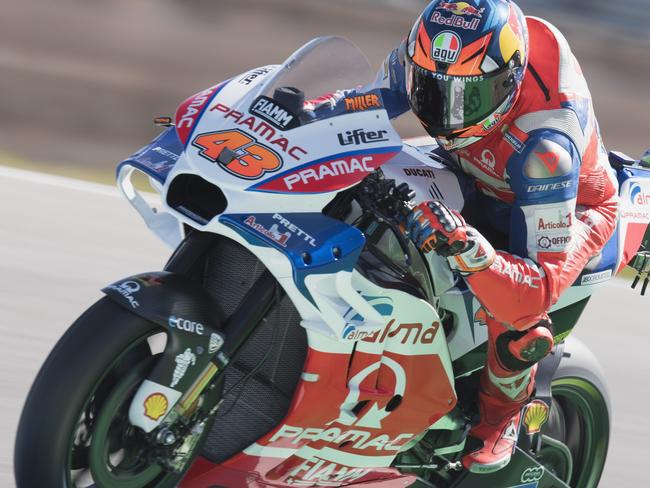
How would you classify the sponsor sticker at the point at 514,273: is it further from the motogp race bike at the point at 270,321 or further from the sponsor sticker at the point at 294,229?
the sponsor sticker at the point at 294,229

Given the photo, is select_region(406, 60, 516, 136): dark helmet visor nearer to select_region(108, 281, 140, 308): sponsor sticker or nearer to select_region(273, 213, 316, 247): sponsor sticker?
select_region(273, 213, 316, 247): sponsor sticker

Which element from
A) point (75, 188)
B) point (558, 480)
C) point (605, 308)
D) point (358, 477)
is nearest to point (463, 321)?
point (358, 477)

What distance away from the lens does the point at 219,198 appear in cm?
320

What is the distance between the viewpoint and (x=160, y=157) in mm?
3264

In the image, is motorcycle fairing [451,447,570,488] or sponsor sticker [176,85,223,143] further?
motorcycle fairing [451,447,570,488]

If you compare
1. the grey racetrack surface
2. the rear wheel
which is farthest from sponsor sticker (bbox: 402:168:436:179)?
the grey racetrack surface

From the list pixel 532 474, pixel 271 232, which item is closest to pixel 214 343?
pixel 271 232

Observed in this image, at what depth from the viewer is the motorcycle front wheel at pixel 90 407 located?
9.75ft

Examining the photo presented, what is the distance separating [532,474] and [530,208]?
1.22 m

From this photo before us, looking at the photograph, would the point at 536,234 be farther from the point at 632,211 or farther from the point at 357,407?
the point at 632,211

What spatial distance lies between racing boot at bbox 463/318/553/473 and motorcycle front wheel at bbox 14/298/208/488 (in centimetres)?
118

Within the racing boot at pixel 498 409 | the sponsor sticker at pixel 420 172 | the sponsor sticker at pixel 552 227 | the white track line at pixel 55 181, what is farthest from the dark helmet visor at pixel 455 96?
the white track line at pixel 55 181

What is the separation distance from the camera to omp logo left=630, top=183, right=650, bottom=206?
4.21 metres

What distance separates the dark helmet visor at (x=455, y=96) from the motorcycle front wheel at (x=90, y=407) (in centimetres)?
105
